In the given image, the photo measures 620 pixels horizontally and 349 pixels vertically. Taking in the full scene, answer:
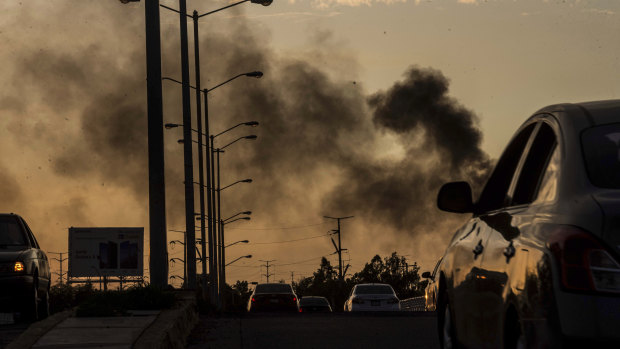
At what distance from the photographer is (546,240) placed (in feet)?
15.7

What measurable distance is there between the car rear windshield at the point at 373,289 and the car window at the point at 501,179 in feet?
103

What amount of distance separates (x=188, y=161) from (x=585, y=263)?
30149 mm

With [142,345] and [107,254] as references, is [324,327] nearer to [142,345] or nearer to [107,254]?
[142,345]

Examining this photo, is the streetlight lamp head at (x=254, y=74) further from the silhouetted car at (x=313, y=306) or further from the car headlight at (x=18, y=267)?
the car headlight at (x=18, y=267)

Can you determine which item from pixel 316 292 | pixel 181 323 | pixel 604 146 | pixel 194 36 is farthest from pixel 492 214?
pixel 316 292

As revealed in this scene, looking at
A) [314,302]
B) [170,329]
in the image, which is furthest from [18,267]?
[314,302]

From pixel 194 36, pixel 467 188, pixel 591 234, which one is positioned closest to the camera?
pixel 591 234

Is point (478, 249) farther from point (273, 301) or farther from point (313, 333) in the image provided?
point (273, 301)

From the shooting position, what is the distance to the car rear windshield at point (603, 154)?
4.99m

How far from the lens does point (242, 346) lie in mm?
14180

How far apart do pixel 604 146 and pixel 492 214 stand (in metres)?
1.54

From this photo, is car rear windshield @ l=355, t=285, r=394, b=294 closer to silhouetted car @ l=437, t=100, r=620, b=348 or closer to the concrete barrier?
the concrete barrier

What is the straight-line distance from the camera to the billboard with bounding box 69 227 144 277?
56344 mm

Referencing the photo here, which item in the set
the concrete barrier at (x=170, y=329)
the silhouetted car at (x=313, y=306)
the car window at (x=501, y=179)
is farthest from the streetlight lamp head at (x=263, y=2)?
the car window at (x=501, y=179)
